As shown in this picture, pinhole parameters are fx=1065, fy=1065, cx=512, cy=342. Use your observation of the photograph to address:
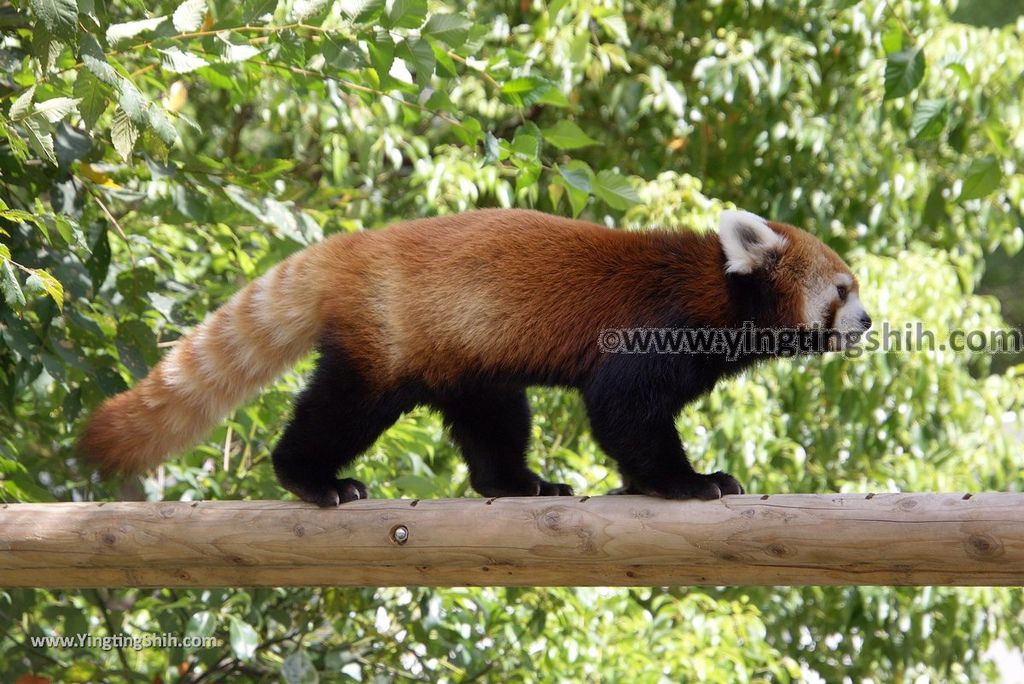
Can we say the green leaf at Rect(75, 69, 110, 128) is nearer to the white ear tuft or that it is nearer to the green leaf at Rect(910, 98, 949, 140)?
the white ear tuft

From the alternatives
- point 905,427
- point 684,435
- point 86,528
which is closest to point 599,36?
point 684,435

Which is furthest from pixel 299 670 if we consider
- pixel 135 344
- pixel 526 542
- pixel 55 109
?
pixel 55 109

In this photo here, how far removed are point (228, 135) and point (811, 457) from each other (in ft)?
11.5

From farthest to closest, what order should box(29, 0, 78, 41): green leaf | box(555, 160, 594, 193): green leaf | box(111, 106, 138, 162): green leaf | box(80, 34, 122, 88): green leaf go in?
box(555, 160, 594, 193): green leaf → box(111, 106, 138, 162): green leaf → box(80, 34, 122, 88): green leaf → box(29, 0, 78, 41): green leaf

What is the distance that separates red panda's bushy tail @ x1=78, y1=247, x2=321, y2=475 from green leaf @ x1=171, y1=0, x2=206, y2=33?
75cm

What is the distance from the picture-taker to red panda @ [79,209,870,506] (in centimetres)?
286

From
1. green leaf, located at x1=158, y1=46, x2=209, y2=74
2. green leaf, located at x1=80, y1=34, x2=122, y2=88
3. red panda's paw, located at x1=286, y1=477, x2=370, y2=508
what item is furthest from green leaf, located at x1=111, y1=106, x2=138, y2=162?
red panda's paw, located at x1=286, y1=477, x2=370, y2=508

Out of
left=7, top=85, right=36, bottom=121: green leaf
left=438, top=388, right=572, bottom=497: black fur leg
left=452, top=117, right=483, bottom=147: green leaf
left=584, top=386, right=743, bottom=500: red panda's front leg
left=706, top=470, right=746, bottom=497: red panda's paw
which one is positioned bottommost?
left=438, top=388, right=572, bottom=497: black fur leg

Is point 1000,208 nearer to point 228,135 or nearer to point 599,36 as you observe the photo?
point 599,36

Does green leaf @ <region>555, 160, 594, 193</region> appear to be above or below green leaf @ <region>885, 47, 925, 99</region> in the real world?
below

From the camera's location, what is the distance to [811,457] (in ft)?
16.8

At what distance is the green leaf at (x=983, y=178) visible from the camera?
254cm

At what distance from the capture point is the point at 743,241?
9.58 ft

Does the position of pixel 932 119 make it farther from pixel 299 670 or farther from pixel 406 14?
pixel 299 670
